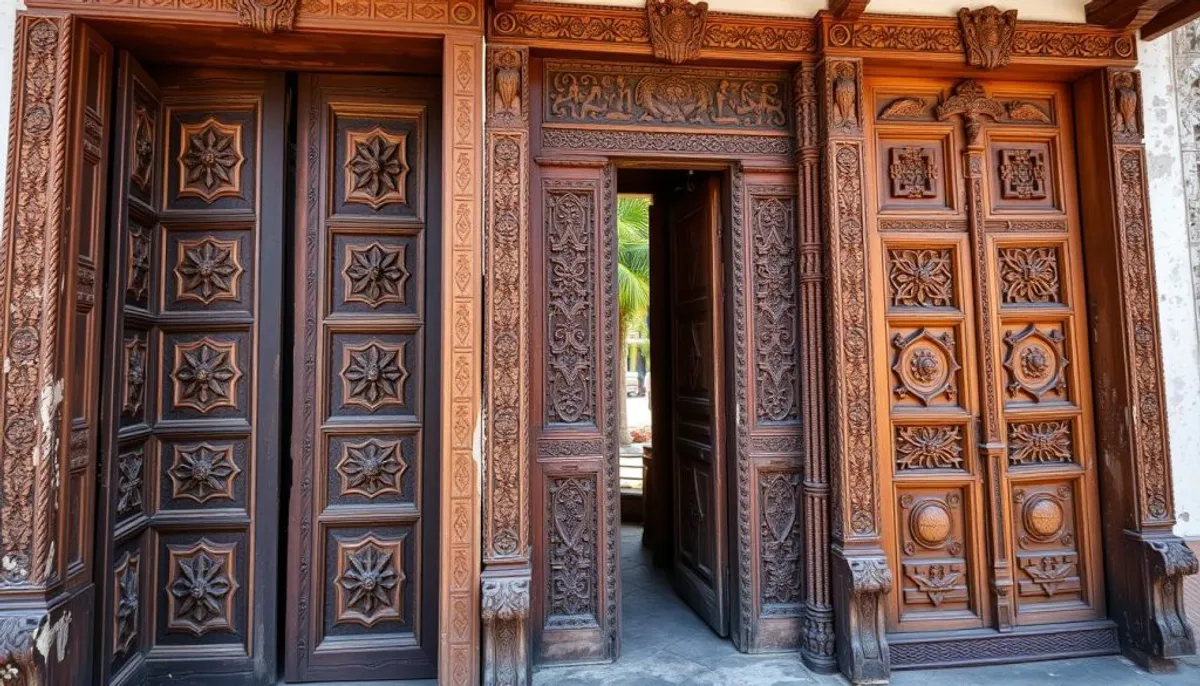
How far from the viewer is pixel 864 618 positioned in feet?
10.2

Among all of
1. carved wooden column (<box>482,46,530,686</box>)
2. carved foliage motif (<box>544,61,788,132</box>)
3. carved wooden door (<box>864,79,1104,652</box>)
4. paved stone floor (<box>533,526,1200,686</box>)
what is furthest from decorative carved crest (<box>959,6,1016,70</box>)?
paved stone floor (<box>533,526,1200,686</box>)

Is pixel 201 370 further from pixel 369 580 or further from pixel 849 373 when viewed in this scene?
pixel 849 373

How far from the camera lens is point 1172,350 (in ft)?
11.3

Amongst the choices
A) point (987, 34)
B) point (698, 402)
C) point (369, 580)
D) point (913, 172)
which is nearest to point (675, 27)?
point (913, 172)

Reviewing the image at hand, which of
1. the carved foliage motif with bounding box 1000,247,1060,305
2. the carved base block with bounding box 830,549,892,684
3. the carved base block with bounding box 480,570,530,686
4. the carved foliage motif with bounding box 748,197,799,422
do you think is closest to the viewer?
the carved base block with bounding box 480,570,530,686

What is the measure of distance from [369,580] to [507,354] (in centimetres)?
140

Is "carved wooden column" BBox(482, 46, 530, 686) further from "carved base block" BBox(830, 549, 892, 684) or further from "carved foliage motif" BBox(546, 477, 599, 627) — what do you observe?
"carved base block" BBox(830, 549, 892, 684)

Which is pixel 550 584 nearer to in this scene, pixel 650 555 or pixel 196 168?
pixel 650 555

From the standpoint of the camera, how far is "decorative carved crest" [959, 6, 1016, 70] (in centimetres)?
336

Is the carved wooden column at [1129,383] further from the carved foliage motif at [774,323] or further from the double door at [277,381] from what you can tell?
the double door at [277,381]

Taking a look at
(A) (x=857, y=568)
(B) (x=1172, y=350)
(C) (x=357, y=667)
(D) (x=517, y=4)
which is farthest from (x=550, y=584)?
(B) (x=1172, y=350)

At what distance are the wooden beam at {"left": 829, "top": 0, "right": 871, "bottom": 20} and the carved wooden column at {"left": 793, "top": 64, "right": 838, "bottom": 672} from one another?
28 cm

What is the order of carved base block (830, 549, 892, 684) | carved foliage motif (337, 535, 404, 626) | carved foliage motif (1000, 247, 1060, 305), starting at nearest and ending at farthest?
carved base block (830, 549, 892, 684) → carved foliage motif (337, 535, 404, 626) → carved foliage motif (1000, 247, 1060, 305)

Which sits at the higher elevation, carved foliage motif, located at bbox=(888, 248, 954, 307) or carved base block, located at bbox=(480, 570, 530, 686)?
carved foliage motif, located at bbox=(888, 248, 954, 307)
